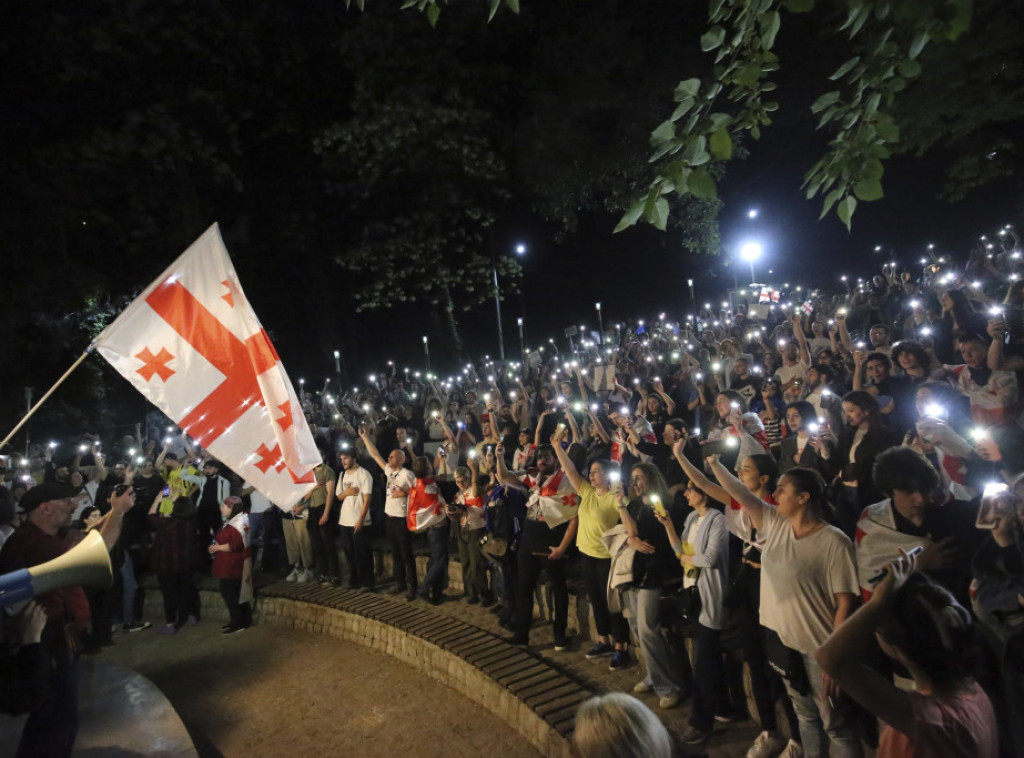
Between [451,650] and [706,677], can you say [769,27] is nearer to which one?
[706,677]

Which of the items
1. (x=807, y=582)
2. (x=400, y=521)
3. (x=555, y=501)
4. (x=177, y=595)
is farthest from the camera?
(x=177, y=595)

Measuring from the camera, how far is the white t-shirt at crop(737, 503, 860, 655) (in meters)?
3.55

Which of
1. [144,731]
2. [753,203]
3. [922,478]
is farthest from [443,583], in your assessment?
[753,203]

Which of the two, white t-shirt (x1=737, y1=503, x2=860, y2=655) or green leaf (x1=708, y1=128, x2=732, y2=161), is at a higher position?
green leaf (x1=708, y1=128, x2=732, y2=161)

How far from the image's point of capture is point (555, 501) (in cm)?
670

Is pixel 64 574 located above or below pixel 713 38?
below

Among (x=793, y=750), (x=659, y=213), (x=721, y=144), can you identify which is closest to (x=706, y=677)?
(x=793, y=750)

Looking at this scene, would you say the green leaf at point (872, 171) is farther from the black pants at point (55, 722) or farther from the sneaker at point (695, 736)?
the black pants at point (55, 722)

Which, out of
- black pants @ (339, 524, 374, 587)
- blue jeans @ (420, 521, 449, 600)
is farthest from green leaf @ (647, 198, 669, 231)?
black pants @ (339, 524, 374, 587)

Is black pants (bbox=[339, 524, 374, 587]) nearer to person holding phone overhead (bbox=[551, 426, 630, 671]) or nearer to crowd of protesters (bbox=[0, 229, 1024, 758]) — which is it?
crowd of protesters (bbox=[0, 229, 1024, 758])

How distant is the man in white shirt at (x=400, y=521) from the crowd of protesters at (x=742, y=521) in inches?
1.5

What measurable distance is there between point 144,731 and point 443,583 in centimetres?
375

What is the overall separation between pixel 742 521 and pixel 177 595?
877 cm

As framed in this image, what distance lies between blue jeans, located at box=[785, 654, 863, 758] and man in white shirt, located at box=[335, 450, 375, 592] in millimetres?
6476
